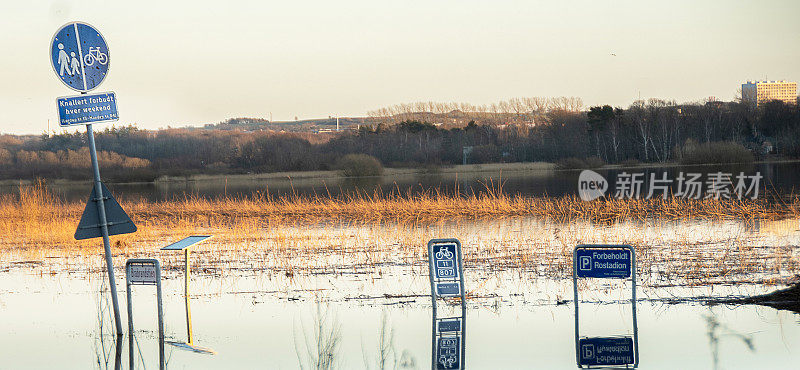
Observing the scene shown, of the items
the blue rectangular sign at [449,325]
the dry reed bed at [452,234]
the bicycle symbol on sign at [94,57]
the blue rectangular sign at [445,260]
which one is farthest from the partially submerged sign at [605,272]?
the bicycle symbol on sign at [94,57]

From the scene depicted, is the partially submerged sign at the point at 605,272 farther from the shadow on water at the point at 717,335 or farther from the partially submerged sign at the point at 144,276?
the partially submerged sign at the point at 144,276

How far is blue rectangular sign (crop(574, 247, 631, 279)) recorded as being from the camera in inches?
389

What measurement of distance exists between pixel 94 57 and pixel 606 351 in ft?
22.2

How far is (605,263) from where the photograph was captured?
9.97m

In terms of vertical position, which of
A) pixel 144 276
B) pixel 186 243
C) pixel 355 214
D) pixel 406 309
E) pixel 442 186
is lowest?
A: pixel 442 186

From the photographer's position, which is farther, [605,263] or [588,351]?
[605,263]

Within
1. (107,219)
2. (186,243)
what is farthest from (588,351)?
(107,219)

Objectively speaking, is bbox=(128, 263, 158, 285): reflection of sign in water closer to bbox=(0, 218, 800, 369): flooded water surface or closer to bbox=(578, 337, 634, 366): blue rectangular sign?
bbox=(0, 218, 800, 369): flooded water surface

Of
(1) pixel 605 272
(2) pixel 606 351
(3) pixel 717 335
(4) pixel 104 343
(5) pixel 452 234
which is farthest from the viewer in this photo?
(5) pixel 452 234

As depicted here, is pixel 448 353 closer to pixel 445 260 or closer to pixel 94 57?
pixel 445 260

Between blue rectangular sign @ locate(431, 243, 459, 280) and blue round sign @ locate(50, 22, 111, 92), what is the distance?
467 cm

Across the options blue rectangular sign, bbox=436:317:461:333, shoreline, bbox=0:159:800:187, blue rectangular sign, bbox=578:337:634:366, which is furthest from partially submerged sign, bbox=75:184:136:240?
shoreline, bbox=0:159:800:187

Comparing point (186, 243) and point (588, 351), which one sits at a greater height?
point (186, 243)

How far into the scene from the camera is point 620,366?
298 inches
